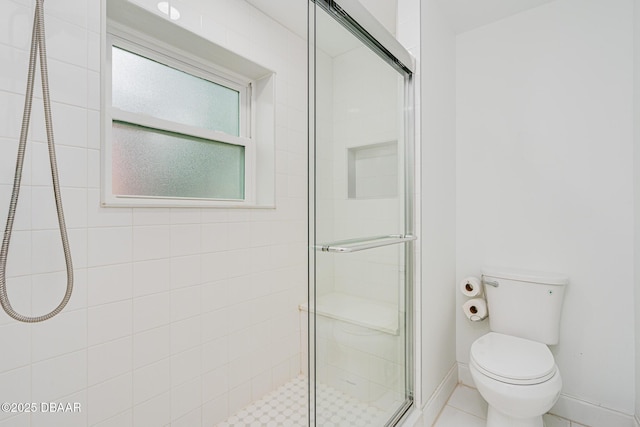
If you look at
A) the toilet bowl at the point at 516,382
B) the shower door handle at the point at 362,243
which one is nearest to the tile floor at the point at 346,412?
the toilet bowl at the point at 516,382

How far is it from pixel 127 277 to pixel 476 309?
6.11 feet

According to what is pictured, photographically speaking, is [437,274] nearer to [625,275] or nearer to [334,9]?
[625,275]

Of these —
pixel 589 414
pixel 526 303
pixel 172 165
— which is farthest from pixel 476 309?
pixel 172 165

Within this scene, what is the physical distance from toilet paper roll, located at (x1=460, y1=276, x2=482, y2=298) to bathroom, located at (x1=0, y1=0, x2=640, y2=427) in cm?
11

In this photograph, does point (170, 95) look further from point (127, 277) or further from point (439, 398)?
point (439, 398)

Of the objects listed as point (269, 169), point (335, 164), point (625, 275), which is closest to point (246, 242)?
point (269, 169)

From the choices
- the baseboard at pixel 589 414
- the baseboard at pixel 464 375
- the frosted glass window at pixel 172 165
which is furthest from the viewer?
the baseboard at pixel 464 375

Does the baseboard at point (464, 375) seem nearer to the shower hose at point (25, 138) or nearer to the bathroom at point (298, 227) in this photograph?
the bathroom at point (298, 227)

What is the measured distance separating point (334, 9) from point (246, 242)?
1.24 meters

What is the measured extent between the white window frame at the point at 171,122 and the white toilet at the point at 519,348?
149 cm

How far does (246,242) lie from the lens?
1.81m

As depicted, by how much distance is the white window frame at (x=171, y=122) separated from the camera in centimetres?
126

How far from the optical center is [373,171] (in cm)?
134

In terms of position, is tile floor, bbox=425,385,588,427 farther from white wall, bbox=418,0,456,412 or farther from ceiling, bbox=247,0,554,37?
ceiling, bbox=247,0,554,37
